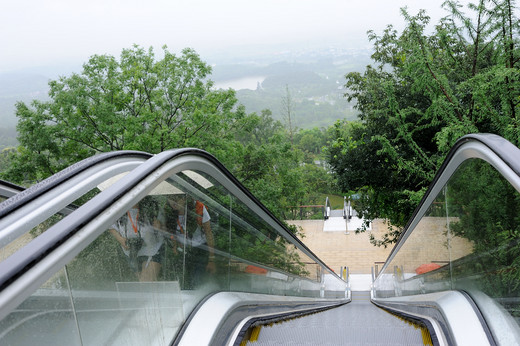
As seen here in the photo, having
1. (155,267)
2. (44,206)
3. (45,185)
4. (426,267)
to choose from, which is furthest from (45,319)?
(426,267)

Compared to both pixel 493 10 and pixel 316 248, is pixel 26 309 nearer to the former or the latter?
pixel 493 10

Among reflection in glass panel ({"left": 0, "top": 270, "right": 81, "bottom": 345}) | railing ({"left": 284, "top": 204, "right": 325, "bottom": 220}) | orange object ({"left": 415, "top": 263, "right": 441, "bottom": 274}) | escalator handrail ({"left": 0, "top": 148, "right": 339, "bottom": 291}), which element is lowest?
reflection in glass panel ({"left": 0, "top": 270, "right": 81, "bottom": 345})

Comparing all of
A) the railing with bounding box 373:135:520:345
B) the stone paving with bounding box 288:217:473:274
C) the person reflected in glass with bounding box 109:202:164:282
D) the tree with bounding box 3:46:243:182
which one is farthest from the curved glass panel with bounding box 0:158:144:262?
the tree with bounding box 3:46:243:182

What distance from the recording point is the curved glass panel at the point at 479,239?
2086mm

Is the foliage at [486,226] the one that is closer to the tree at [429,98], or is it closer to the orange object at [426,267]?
the orange object at [426,267]

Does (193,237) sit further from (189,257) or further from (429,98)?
(429,98)

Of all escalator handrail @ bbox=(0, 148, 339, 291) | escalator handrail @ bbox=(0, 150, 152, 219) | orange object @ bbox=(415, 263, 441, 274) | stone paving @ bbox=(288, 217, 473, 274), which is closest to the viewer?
escalator handrail @ bbox=(0, 148, 339, 291)

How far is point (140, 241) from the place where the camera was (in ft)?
7.20

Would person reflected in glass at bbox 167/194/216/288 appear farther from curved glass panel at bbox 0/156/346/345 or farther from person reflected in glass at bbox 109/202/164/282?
person reflected in glass at bbox 109/202/164/282

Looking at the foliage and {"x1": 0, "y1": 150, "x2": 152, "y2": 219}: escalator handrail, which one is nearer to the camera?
{"x1": 0, "y1": 150, "x2": 152, "y2": 219}: escalator handrail

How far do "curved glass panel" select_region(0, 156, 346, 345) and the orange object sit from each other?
1661 millimetres

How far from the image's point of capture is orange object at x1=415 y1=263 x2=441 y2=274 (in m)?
3.79

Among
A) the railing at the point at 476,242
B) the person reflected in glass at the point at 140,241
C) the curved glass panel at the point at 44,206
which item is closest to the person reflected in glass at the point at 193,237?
the person reflected in glass at the point at 140,241

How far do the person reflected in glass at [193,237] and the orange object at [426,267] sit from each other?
6.13ft
